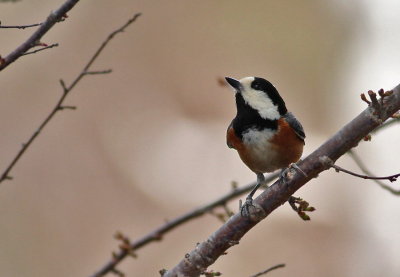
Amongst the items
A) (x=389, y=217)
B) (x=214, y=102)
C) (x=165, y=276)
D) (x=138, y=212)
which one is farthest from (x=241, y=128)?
(x=389, y=217)

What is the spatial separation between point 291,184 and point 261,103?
83 centimetres

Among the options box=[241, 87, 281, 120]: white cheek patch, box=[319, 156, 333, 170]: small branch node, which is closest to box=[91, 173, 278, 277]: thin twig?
box=[241, 87, 281, 120]: white cheek patch

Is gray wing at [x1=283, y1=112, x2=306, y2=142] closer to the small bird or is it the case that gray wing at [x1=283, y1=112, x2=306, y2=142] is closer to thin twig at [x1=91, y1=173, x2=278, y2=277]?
the small bird

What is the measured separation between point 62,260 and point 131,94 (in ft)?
5.20

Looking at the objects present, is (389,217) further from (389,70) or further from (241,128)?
(241,128)

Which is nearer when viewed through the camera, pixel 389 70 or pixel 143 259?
pixel 143 259

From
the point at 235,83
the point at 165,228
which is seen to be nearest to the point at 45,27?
the point at 165,228

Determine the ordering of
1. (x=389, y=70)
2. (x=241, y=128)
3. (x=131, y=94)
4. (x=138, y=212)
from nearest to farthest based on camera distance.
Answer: (x=241, y=128) < (x=138, y=212) < (x=131, y=94) < (x=389, y=70)

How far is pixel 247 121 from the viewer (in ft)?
8.32

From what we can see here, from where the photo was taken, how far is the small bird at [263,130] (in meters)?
2.47

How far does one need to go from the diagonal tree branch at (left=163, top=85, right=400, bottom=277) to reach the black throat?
2.18ft

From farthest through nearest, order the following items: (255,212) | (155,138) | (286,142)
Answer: (155,138) < (286,142) < (255,212)

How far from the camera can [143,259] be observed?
498cm

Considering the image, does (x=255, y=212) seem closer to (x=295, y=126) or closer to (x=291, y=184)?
(x=291, y=184)
